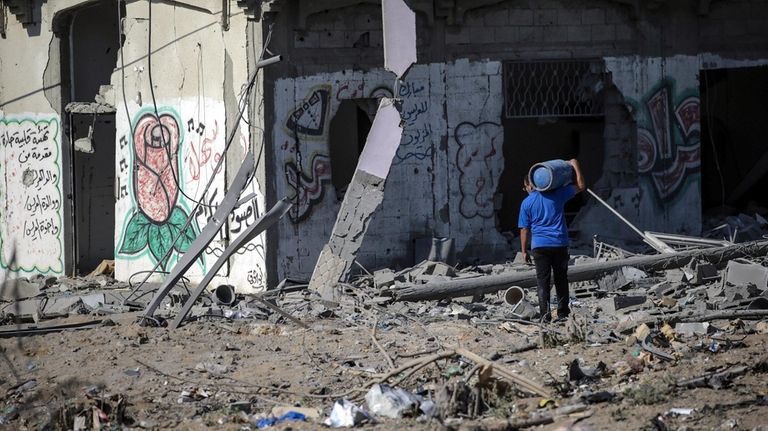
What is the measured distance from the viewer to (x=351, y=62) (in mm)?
15141

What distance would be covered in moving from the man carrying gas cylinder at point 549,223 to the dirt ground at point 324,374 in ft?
1.48

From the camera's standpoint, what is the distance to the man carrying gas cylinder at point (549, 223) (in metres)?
11.2

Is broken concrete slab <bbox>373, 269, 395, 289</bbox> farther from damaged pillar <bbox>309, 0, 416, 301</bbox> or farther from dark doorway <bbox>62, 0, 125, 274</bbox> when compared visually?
dark doorway <bbox>62, 0, 125, 274</bbox>

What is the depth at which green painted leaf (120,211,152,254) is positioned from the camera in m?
16.7

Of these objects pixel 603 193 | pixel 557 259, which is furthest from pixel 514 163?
pixel 557 259

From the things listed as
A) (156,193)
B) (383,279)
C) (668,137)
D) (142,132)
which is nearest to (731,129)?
(668,137)

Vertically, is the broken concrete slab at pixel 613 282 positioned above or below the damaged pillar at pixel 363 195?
below

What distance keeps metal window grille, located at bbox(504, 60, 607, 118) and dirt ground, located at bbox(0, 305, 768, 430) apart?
4.85 m

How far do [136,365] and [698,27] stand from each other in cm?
1003

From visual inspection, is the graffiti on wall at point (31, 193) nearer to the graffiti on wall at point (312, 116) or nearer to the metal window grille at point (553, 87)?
the graffiti on wall at point (312, 116)

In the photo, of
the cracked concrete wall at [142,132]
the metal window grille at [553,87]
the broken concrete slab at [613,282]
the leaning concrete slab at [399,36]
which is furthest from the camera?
the metal window grille at [553,87]

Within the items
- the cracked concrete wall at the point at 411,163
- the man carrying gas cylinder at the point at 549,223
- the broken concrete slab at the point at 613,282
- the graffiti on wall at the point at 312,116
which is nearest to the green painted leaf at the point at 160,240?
the cracked concrete wall at the point at 411,163

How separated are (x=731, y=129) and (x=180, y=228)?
924 centimetres

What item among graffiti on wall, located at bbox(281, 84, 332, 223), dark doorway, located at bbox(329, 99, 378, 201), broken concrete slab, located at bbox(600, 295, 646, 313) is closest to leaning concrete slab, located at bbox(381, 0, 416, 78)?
graffiti on wall, located at bbox(281, 84, 332, 223)
